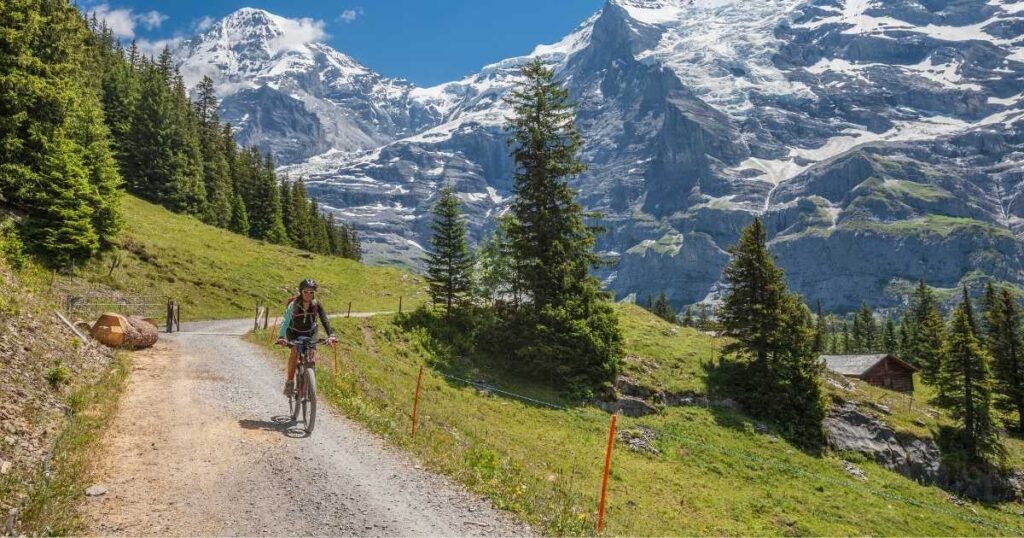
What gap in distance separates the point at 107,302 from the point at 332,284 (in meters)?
26.6

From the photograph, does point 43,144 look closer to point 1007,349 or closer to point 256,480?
point 256,480

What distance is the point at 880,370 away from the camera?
8112cm

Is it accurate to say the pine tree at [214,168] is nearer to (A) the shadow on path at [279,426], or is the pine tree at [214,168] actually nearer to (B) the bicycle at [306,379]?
(A) the shadow on path at [279,426]

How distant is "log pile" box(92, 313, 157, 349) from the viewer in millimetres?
19875

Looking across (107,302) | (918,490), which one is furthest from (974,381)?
(107,302)

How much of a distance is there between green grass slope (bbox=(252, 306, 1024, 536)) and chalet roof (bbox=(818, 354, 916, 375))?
4614cm

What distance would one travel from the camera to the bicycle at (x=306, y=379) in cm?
1277

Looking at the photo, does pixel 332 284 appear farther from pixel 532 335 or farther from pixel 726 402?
pixel 726 402

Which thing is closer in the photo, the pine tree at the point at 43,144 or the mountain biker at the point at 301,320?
the mountain biker at the point at 301,320

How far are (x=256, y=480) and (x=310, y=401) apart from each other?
10.1 feet

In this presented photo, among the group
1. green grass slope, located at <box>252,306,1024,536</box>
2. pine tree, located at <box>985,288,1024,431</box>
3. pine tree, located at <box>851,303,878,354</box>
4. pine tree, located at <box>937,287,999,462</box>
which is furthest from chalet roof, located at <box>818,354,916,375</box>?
pine tree, located at <box>851,303,878,354</box>

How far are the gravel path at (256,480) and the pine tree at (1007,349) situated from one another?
230 feet

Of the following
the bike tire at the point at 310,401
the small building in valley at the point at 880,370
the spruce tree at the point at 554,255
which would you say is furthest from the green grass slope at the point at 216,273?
the small building in valley at the point at 880,370

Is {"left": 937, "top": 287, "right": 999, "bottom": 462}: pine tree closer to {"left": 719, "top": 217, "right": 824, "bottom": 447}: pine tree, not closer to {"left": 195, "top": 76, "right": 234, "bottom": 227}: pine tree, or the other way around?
{"left": 719, "top": 217, "right": 824, "bottom": 447}: pine tree
